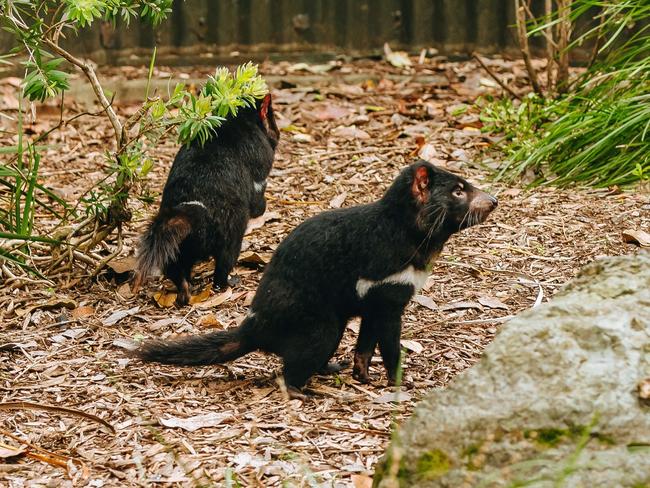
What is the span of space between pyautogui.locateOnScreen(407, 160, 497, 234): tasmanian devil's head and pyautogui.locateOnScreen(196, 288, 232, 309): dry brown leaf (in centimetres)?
124

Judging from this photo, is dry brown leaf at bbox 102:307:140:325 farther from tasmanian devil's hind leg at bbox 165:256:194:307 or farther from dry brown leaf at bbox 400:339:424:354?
dry brown leaf at bbox 400:339:424:354

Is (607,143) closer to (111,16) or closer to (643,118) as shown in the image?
(643,118)

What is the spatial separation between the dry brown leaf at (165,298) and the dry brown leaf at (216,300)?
0.44ft

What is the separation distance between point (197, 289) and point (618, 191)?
7.87ft

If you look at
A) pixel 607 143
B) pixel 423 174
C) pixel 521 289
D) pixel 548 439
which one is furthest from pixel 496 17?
pixel 548 439

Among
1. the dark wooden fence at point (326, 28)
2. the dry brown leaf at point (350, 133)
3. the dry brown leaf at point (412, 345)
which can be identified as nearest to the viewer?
the dry brown leaf at point (412, 345)

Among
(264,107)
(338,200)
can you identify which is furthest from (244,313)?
(338,200)

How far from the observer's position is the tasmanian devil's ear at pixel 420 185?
12.6 feet

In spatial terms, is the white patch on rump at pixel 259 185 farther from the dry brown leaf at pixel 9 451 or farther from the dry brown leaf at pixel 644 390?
the dry brown leaf at pixel 644 390

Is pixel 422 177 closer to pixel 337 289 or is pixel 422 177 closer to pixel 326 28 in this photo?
pixel 337 289

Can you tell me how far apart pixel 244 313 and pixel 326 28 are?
4992 millimetres

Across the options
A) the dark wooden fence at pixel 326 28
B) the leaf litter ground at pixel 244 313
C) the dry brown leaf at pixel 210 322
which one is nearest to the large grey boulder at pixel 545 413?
the leaf litter ground at pixel 244 313

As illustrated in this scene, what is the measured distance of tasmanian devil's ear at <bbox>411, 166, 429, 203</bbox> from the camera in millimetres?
3834

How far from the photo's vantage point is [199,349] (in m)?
3.71
